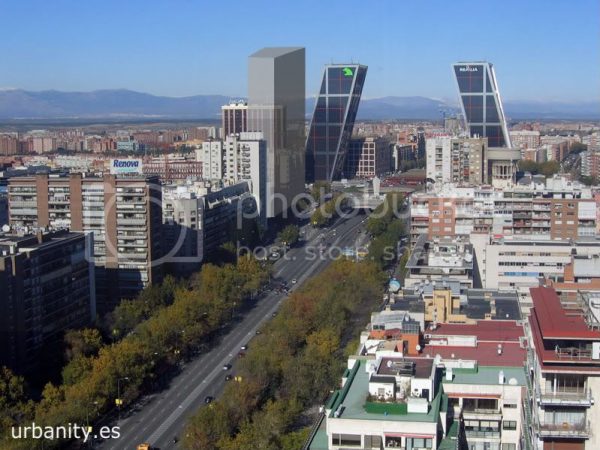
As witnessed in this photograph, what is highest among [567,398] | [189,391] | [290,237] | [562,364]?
[562,364]

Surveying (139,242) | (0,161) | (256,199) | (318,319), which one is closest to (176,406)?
(318,319)

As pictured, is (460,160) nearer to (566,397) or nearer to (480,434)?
(480,434)

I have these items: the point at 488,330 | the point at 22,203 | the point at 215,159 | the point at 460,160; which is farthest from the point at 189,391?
the point at 460,160

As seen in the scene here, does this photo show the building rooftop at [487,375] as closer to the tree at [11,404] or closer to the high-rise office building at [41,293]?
the tree at [11,404]

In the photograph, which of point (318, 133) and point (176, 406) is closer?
point (176, 406)

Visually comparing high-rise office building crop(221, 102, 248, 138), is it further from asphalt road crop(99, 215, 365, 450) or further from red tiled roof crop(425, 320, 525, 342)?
red tiled roof crop(425, 320, 525, 342)

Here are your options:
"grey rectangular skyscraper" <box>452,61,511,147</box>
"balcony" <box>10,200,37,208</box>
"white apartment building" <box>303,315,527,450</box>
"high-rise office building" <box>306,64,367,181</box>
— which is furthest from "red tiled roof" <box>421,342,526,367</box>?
"high-rise office building" <box>306,64,367,181</box>

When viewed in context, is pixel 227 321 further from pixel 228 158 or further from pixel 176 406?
pixel 228 158
